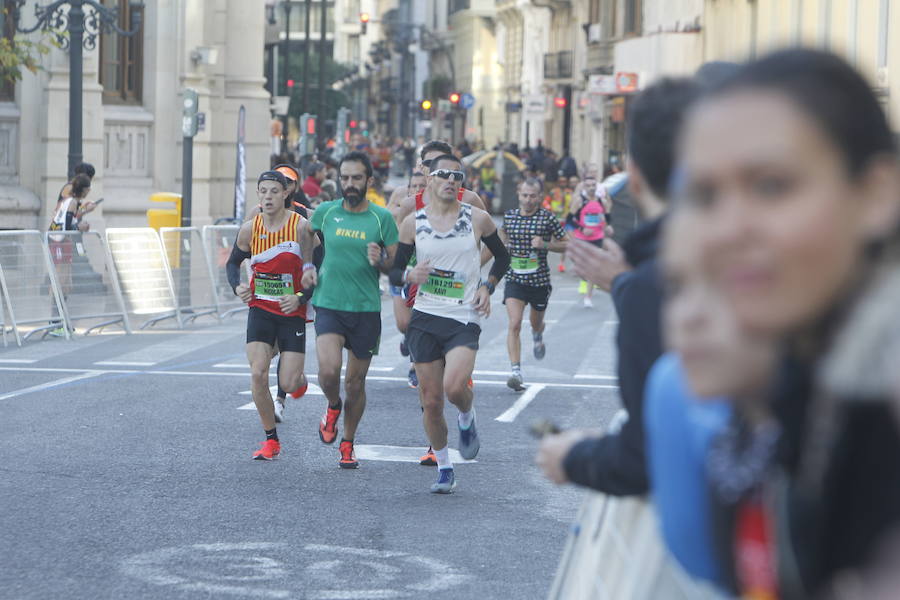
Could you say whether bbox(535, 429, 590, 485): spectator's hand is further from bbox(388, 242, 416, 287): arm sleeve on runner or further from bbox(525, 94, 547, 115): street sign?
bbox(525, 94, 547, 115): street sign

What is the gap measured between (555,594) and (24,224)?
2525 centimetres

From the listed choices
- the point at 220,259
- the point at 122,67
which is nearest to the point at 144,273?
the point at 220,259

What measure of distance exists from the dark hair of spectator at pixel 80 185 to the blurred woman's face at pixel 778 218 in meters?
18.4

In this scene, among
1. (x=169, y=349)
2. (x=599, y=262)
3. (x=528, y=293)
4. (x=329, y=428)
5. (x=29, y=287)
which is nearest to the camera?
(x=599, y=262)

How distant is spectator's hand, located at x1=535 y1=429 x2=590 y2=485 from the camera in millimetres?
2676

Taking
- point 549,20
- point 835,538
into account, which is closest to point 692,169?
point 835,538

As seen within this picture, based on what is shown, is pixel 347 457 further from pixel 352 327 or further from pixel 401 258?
pixel 401 258

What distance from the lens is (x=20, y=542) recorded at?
7.58 metres

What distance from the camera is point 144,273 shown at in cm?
1988

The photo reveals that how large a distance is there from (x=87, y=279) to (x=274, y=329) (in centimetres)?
879

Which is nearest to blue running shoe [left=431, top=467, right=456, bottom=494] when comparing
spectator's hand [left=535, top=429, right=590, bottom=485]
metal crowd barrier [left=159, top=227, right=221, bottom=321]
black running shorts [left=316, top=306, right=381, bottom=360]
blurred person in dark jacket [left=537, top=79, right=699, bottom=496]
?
black running shorts [left=316, top=306, right=381, bottom=360]

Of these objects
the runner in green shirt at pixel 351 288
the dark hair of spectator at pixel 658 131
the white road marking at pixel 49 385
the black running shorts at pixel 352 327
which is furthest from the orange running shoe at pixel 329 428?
the dark hair of spectator at pixel 658 131

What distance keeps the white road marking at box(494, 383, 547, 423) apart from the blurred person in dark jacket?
30.9 feet

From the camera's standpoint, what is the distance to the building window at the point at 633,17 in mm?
51156
